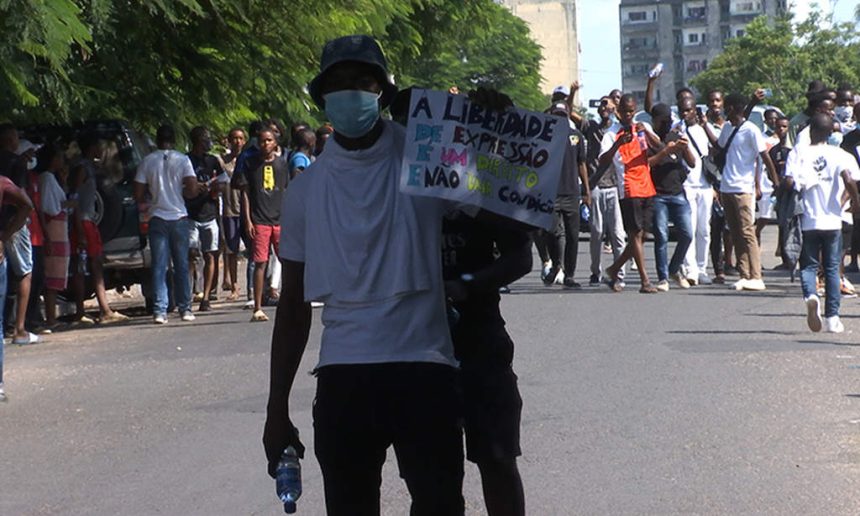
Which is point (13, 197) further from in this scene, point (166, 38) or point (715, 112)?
point (715, 112)

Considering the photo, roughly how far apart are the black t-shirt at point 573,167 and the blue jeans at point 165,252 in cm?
389

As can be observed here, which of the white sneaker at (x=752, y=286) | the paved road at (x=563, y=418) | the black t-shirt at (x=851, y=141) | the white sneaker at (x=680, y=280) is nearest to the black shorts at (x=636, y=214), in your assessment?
the white sneaker at (x=680, y=280)

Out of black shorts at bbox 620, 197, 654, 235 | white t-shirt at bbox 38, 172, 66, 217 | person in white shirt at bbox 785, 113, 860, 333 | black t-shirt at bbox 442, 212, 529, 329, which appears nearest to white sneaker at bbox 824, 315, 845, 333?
person in white shirt at bbox 785, 113, 860, 333

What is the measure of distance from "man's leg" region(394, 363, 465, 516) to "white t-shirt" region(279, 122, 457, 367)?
6 centimetres

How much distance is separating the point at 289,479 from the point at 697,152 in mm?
13948

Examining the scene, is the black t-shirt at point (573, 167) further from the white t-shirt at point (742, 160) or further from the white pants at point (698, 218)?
the white t-shirt at point (742, 160)

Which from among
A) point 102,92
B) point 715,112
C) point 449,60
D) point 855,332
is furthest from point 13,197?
point 449,60

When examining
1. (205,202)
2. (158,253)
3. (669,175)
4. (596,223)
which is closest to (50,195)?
(158,253)

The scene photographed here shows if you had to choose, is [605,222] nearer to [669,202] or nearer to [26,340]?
[669,202]

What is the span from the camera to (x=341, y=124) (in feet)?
14.8

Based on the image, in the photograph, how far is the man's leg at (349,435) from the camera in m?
4.46

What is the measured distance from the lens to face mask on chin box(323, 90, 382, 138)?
4.51m

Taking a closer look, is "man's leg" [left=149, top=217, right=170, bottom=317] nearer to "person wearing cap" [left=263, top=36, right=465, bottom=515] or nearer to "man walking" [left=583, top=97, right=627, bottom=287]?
"man walking" [left=583, top=97, right=627, bottom=287]

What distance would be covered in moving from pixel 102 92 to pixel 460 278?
1201cm
